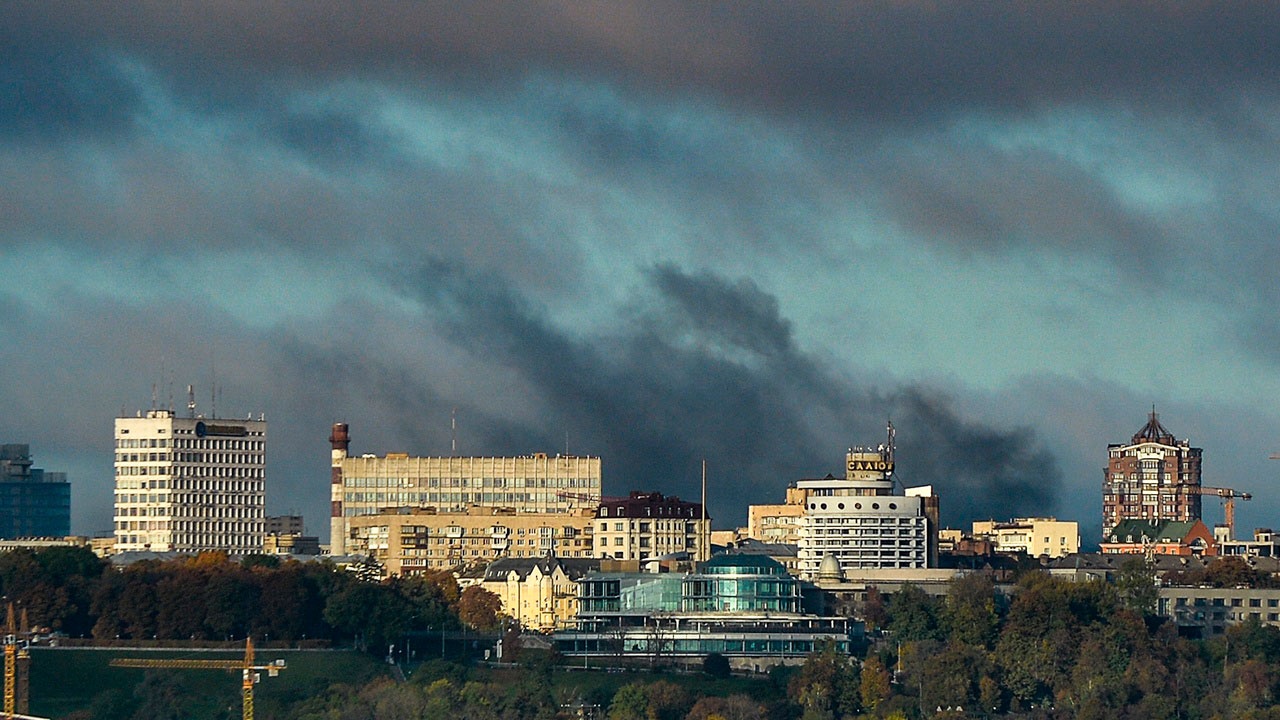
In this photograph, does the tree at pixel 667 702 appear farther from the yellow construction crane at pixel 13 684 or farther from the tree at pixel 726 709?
the yellow construction crane at pixel 13 684

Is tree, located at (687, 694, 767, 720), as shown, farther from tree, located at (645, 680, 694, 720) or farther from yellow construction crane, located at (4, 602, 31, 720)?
yellow construction crane, located at (4, 602, 31, 720)

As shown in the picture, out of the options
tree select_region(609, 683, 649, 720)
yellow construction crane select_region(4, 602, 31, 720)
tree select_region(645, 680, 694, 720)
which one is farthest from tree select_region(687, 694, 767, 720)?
yellow construction crane select_region(4, 602, 31, 720)

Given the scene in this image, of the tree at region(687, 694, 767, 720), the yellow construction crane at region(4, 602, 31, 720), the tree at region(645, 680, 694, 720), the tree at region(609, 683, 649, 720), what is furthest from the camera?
the tree at region(645, 680, 694, 720)

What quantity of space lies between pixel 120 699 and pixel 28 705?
5480 millimetres

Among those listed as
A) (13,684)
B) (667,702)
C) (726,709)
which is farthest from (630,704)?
(13,684)

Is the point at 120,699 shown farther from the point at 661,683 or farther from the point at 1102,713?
the point at 1102,713

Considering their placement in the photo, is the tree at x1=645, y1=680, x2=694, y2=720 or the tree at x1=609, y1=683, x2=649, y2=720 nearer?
the tree at x1=609, y1=683, x2=649, y2=720

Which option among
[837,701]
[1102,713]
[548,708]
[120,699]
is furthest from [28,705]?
[1102,713]

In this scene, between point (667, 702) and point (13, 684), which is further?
point (13, 684)

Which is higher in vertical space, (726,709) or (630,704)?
(630,704)

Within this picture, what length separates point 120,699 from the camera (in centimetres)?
19662

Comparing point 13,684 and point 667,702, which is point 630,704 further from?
point 13,684

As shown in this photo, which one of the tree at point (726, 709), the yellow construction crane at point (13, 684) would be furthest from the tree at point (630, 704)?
the yellow construction crane at point (13, 684)

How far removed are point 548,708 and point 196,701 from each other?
21042mm
